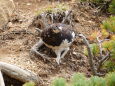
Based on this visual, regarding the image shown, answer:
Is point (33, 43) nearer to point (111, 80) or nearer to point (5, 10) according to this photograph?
point (5, 10)

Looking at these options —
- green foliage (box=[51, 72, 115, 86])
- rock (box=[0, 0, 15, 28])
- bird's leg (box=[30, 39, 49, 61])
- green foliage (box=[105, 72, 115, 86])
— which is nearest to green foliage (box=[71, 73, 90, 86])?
green foliage (box=[51, 72, 115, 86])

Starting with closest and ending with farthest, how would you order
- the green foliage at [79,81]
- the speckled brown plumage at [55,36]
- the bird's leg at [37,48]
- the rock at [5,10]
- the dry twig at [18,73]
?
the green foliage at [79,81] → the dry twig at [18,73] → the speckled brown plumage at [55,36] → the bird's leg at [37,48] → the rock at [5,10]

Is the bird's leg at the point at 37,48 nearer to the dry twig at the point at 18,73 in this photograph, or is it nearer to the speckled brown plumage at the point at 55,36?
the speckled brown plumage at the point at 55,36

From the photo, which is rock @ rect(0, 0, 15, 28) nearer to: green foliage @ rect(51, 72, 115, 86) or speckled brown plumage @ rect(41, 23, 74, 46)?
speckled brown plumage @ rect(41, 23, 74, 46)

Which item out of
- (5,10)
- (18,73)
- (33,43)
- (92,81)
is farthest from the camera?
(5,10)

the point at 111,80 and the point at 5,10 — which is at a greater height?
the point at 111,80

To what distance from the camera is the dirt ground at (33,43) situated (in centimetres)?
488

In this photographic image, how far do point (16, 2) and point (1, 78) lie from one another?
262 centimetres

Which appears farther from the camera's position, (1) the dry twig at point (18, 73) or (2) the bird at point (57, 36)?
(2) the bird at point (57, 36)

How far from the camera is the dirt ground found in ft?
16.0

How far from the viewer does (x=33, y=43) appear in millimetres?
5418

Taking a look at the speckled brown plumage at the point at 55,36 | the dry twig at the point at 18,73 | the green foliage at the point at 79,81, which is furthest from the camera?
the speckled brown plumage at the point at 55,36

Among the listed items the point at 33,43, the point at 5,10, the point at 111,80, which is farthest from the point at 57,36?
the point at 111,80

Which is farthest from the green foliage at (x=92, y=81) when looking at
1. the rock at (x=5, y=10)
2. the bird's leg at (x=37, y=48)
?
the rock at (x=5, y=10)
